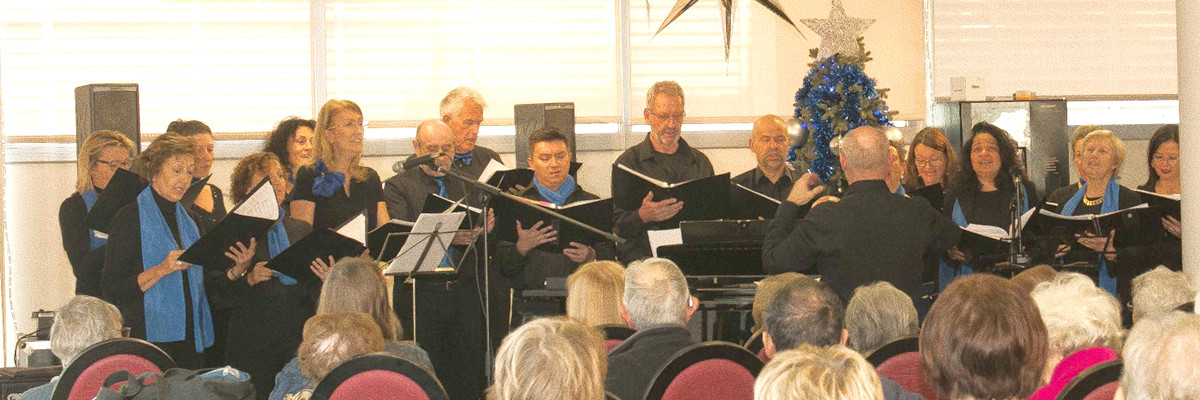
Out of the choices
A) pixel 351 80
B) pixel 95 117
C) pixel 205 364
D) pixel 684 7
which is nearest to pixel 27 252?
pixel 95 117

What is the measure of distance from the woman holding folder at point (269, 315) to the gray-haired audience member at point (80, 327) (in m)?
1.81

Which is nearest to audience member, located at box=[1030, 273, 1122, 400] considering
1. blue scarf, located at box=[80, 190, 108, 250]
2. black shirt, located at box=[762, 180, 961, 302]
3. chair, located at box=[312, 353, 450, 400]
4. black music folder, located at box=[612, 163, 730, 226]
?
black shirt, located at box=[762, 180, 961, 302]

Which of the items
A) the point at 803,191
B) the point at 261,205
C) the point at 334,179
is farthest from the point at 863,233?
the point at 334,179

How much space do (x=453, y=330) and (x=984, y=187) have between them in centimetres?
278

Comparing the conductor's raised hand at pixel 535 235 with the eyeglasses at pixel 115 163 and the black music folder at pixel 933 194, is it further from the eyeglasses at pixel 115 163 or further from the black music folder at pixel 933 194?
the eyeglasses at pixel 115 163

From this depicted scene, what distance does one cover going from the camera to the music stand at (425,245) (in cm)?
540

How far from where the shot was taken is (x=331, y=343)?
3.53 m

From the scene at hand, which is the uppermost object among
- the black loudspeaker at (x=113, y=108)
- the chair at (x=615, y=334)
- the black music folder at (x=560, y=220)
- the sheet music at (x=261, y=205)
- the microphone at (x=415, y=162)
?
the black loudspeaker at (x=113, y=108)

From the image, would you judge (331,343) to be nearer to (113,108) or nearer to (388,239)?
(388,239)

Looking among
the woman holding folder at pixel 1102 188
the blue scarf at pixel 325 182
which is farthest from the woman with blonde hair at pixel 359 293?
Answer: the woman holding folder at pixel 1102 188

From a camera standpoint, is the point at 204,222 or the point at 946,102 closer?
the point at 204,222

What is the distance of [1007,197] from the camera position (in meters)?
6.64

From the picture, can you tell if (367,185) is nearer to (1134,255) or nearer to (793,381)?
(1134,255)

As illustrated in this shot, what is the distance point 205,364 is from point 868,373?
4.35 meters
